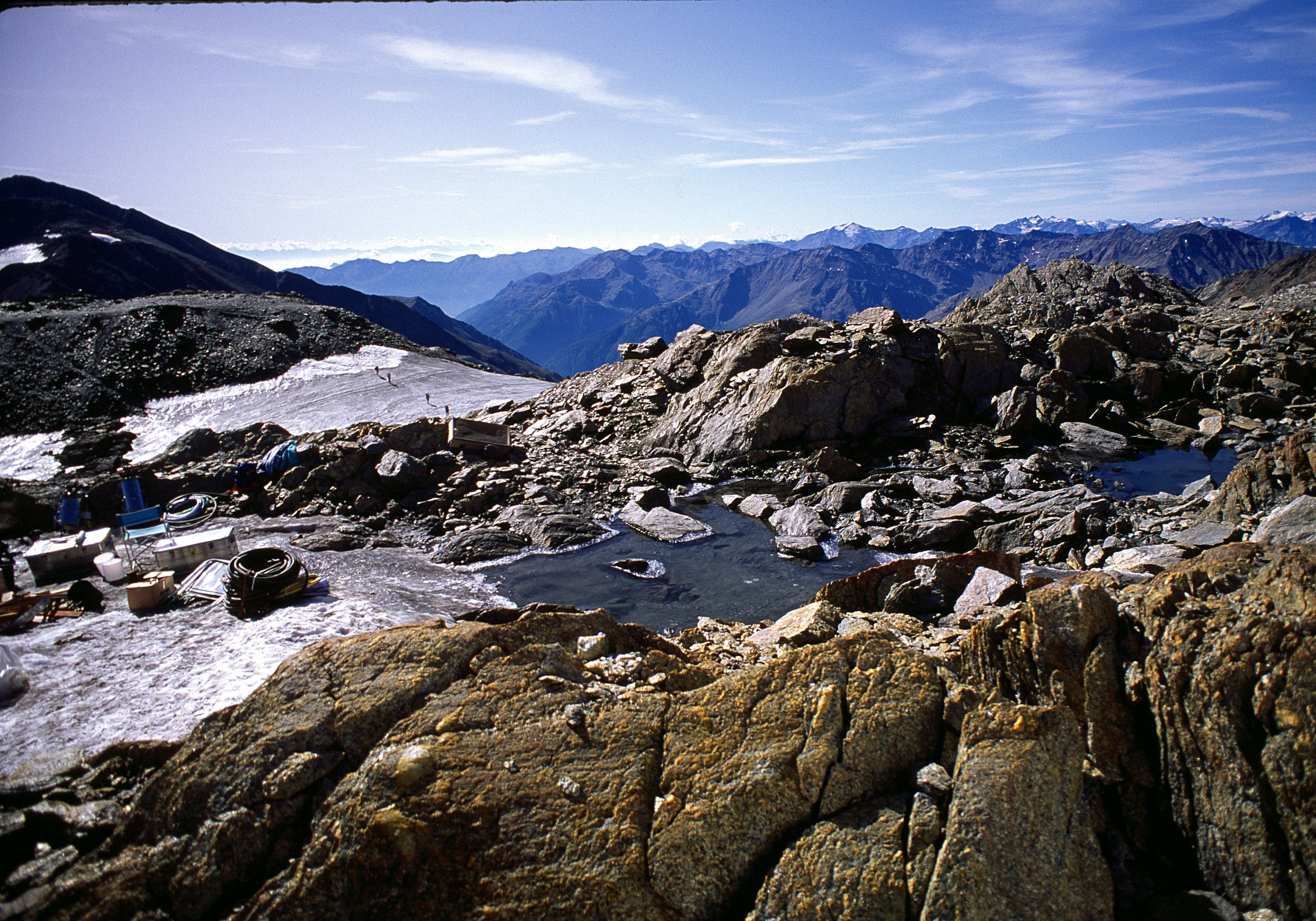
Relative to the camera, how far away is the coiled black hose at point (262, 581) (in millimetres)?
10953

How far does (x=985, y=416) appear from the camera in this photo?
25.1 meters

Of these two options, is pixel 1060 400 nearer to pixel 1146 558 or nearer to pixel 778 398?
pixel 778 398

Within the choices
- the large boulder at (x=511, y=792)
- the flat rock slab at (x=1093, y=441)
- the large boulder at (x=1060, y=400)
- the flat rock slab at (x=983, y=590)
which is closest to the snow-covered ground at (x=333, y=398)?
the large boulder at (x=1060, y=400)

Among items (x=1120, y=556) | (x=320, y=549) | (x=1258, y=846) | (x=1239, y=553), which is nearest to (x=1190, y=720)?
(x=1258, y=846)

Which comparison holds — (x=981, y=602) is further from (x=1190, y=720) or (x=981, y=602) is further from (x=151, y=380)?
(x=151, y=380)

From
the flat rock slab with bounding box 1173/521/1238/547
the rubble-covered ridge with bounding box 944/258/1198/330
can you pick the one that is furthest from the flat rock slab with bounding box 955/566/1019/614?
the rubble-covered ridge with bounding box 944/258/1198/330

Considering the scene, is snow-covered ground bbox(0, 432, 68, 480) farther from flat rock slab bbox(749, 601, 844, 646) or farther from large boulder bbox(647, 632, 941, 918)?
large boulder bbox(647, 632, 941, 918)

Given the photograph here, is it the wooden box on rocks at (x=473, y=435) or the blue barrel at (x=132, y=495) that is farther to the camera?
the wooden box on rocks at (x=473, y=435)

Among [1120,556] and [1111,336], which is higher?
[1111,336]

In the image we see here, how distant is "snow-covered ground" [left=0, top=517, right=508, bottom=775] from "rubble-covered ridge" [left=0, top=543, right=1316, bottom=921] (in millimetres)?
2412

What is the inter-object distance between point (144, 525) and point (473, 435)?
9053 millimetres

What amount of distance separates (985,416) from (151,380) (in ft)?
129

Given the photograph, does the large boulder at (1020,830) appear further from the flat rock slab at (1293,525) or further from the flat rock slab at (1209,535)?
the flat rock slab at (1209,535)

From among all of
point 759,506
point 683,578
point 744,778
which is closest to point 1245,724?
point 744,778
